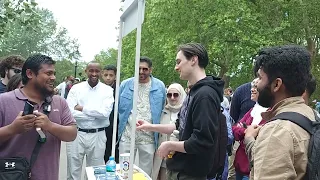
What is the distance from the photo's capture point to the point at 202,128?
304 cm

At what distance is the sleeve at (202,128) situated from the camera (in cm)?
305

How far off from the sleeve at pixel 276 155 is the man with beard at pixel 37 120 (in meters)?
1.72

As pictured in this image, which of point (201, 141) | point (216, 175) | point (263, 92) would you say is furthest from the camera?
point (216, 175)

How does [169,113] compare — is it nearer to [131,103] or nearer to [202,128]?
[131,103]

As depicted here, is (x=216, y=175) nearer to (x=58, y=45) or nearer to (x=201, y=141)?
(x=201, y=141)

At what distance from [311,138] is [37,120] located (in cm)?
191

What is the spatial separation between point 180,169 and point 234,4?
22.5 m

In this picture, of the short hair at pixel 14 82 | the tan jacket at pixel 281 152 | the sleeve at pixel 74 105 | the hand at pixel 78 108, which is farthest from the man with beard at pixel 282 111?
the hand at pixel 78 108

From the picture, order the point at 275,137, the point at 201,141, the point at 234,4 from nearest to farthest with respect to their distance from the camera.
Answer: the point at 275,137 → the point at 201,141 → the point at 234,4

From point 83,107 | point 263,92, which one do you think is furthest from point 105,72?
point 263,92

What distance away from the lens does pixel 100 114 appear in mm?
5777

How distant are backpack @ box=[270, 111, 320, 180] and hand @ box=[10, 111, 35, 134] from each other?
1750 mm

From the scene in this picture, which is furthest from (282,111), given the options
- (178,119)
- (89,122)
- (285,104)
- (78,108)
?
(78,108)

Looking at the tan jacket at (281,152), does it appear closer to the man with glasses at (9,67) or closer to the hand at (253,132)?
the hand at (253,132)
